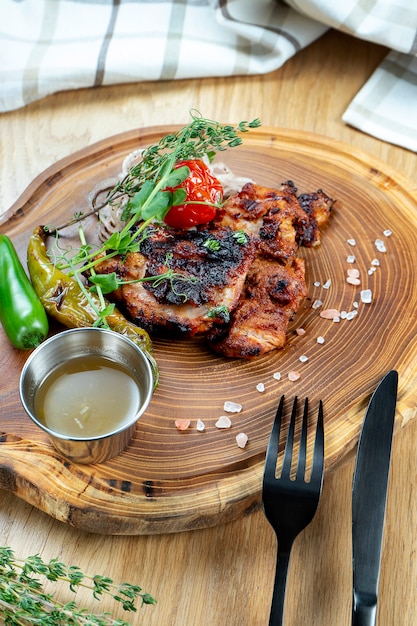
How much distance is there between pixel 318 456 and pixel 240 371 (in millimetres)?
780

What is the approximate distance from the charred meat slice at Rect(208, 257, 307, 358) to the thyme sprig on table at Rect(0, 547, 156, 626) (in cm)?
149

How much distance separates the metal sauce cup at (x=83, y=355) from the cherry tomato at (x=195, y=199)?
1095 millimetres

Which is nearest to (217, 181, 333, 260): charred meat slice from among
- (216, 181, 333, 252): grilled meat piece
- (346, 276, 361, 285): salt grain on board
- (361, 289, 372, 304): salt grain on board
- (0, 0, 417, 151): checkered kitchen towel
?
(216, 181, 333, 252): grilled meat piece

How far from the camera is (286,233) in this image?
14.3ft

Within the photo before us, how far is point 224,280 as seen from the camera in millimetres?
4039

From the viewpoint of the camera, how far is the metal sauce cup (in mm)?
3338

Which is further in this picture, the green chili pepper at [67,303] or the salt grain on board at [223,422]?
the green chili pepper at [67,303]

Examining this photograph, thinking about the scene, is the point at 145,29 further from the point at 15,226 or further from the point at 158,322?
the point at 158,322

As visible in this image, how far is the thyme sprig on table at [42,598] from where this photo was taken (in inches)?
A: 118

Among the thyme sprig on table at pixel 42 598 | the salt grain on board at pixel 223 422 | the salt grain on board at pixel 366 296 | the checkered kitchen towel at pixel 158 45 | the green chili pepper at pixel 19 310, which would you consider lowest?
the thyme sprig on table at pixel 42 598

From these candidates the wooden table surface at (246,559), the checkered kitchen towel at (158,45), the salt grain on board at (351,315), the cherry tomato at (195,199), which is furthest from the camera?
the checkered kitchen towel at (158,45)

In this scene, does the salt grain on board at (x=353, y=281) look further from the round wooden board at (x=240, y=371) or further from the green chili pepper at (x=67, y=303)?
the green chili pepper at (x=67, y=303)

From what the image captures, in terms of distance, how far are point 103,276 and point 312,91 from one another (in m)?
3.48

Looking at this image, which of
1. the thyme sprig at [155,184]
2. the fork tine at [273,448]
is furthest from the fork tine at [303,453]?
the thyme sprig at [155,184]
